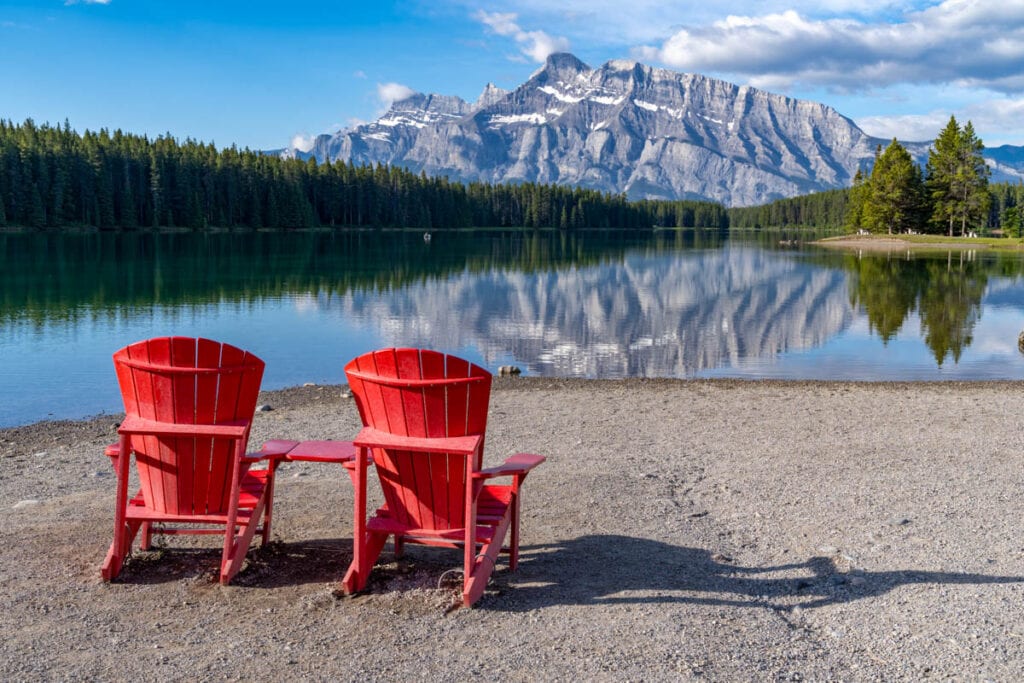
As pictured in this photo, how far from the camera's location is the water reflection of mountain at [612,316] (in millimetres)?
26219

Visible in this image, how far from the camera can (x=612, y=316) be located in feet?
119

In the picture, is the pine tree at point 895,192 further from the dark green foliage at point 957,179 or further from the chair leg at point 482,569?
the chair leg at point 482,569

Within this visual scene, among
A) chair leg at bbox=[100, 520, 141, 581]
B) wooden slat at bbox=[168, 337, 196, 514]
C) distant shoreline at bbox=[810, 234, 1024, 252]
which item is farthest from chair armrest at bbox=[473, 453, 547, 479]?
distant shoreline at bbox=[810, 234, 1024, 252]

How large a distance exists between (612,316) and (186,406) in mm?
30666

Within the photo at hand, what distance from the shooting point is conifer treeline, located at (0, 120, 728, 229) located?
11019 cm

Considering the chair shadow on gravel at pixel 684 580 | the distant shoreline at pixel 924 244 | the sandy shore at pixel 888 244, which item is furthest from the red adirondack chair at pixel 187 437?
the sandy shore at pixel 888 244

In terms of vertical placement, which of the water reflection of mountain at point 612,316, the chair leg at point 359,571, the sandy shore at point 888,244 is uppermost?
the sandy shore at point 888,244

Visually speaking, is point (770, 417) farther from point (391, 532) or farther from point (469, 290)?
point (469, 290)

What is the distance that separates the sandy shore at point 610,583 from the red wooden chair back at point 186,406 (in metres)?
0.71

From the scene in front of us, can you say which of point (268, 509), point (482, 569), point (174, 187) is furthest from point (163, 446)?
point (174, 187)

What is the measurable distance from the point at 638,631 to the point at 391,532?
6.60 feet

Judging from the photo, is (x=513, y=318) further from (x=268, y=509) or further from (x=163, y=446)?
(x=163, y=446)

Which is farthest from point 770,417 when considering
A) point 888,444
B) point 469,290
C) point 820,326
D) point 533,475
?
point 469,290

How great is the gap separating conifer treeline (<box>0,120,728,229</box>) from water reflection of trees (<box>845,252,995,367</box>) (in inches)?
3725
